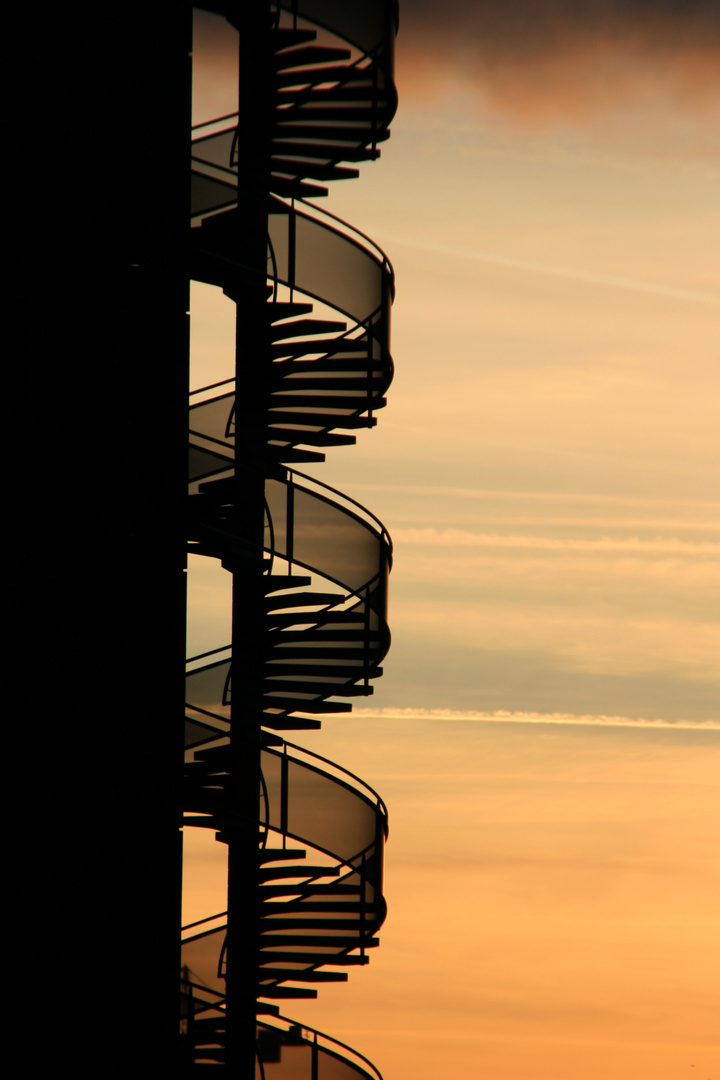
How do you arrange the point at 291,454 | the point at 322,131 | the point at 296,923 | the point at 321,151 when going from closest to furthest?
the point at 296,923 < the point at 322,131 < the point at 321,151 < the point at 291,454

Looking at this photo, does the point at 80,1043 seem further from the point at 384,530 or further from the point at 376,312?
the point at 376,312

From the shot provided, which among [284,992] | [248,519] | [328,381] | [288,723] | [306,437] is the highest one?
[328,381]

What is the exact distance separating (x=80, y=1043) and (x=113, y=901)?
3.74 ft

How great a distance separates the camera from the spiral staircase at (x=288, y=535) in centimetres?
1811

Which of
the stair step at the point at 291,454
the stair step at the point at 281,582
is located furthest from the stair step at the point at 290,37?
the stair step at the point at 281,582

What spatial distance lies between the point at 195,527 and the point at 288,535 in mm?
2796

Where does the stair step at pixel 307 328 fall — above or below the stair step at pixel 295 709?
above

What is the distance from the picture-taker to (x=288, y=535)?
18.1 meters

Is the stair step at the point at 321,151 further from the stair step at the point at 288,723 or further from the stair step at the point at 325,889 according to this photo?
the stair step at the point at 325,889

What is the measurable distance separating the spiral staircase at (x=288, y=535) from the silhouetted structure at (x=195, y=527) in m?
0.03

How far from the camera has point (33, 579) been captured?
1386 cm

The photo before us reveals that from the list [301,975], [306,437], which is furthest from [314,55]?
[301,975]

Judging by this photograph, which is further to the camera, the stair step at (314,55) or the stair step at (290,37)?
the stair step at (314,55)

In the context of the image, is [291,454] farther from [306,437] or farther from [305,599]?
[305,599]
